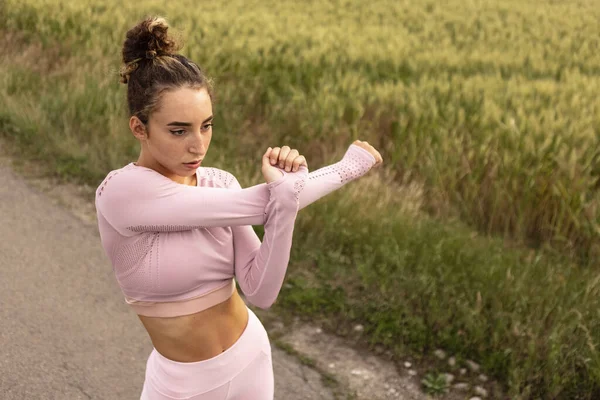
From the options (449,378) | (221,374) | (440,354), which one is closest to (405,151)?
(440,354)

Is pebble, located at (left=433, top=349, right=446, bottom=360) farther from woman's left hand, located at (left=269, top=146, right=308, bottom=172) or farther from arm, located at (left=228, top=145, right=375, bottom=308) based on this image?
woman's left hand, located at (left=269, top=146, right=308, bottom=172)

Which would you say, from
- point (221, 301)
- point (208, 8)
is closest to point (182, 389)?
point (221, 301)

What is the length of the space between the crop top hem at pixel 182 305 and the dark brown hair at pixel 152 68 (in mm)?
440

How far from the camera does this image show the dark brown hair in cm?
178

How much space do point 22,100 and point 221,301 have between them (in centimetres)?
602

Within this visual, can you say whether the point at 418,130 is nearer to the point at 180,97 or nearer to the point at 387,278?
the point at 387,278

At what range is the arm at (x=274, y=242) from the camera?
71.1 inches

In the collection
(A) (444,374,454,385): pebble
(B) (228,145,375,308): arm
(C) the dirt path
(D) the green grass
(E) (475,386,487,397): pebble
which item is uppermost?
(B) (228,145,375,308): arm

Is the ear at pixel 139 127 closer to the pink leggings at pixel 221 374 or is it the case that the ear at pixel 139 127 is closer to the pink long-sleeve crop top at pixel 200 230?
the pink long-sleeve crop top at pixel 200 230

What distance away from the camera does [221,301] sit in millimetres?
1957

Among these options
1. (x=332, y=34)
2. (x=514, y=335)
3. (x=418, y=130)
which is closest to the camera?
(x=514, y=335)

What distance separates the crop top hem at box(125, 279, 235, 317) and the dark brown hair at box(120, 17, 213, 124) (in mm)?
440

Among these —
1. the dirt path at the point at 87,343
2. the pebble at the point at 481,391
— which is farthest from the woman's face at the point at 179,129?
the pebble at the point at 481,391

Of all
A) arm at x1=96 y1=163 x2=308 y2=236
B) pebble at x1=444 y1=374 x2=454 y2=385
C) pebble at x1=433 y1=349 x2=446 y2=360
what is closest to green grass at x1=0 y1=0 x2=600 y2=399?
pebble at x1=433 y1=349 x2=446 y2=360
